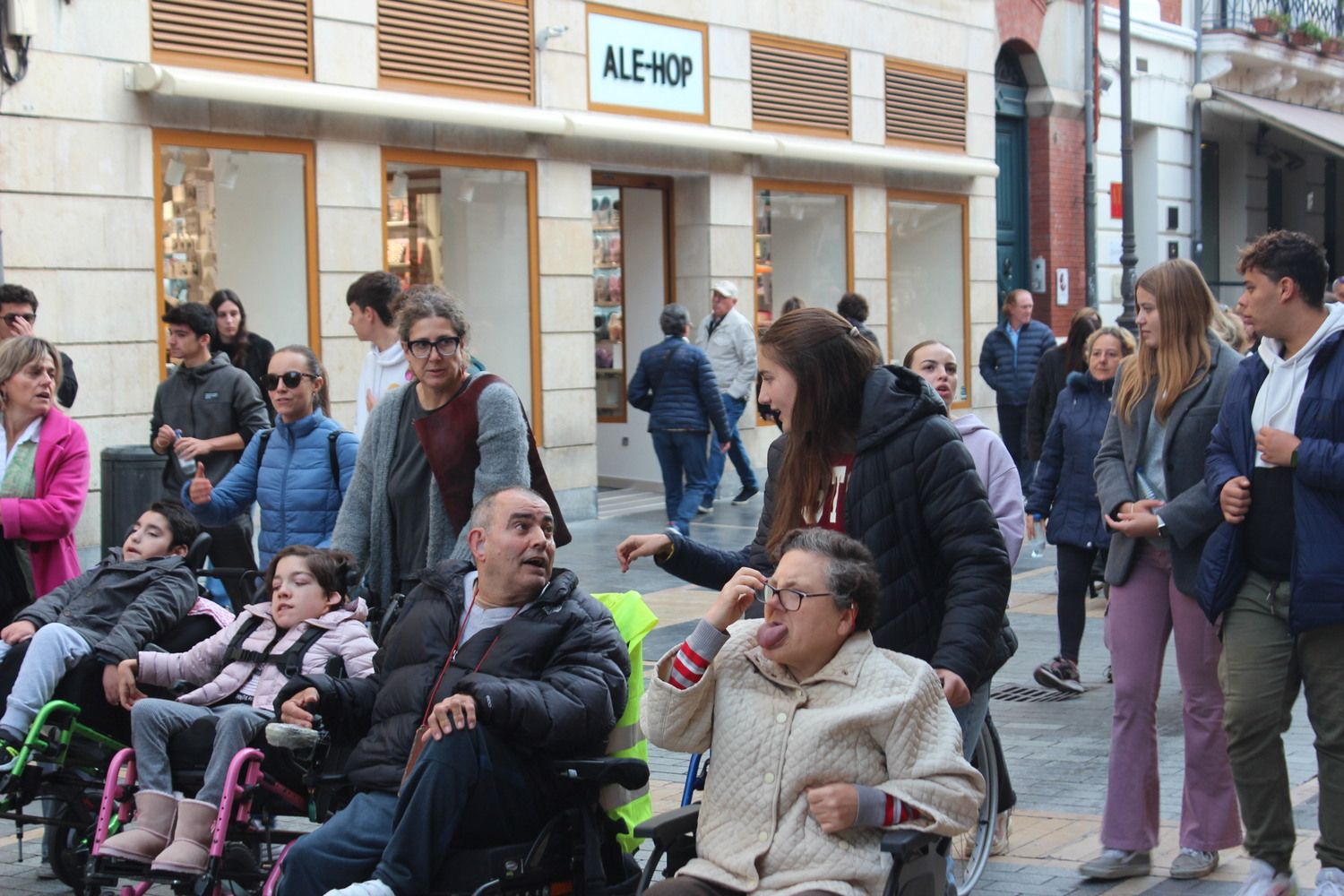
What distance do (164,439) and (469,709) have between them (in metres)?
4.09

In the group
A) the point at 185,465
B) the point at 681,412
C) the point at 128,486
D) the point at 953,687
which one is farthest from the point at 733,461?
the point at 953,687

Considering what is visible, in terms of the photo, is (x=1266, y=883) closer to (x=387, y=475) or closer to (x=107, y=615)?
(x=387, y=475)

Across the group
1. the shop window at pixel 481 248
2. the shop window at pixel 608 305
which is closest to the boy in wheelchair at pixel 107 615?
the shop window at pixel 481 248

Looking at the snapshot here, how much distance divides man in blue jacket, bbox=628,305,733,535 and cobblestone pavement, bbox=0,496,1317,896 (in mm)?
2811

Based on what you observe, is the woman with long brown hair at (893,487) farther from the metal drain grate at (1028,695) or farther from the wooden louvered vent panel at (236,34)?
the wooden louvered vent panel at (236,34)

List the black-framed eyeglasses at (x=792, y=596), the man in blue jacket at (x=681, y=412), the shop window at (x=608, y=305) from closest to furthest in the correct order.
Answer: the black-framed eyeglasses at (x=792, y=596) < the man in blue jacket at (x=681, y=412) < the shop window at (x=608, y=305)

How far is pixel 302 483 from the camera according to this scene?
705 cm

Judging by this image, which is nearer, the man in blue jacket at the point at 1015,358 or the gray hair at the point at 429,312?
the gray hair at the point at 429,312

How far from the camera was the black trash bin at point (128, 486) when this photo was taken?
10.4 metres

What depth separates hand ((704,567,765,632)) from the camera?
4297 millimetres

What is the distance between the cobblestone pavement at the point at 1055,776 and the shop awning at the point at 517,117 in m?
4.28

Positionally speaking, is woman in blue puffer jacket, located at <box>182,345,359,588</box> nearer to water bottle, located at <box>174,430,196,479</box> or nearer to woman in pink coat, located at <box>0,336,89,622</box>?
woman in pink coat, located at <box>0,336,89,622</box>

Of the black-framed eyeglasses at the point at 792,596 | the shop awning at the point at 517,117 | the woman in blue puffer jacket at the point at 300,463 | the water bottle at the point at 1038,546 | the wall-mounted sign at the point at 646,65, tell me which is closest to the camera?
the black-framed eyeglasses at the point at 792,596

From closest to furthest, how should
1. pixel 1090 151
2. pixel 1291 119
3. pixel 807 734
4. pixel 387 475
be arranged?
1. pixel 807 734
2. pixel 387 475
3. pixel 1090 151
4. pixel 1291 119
